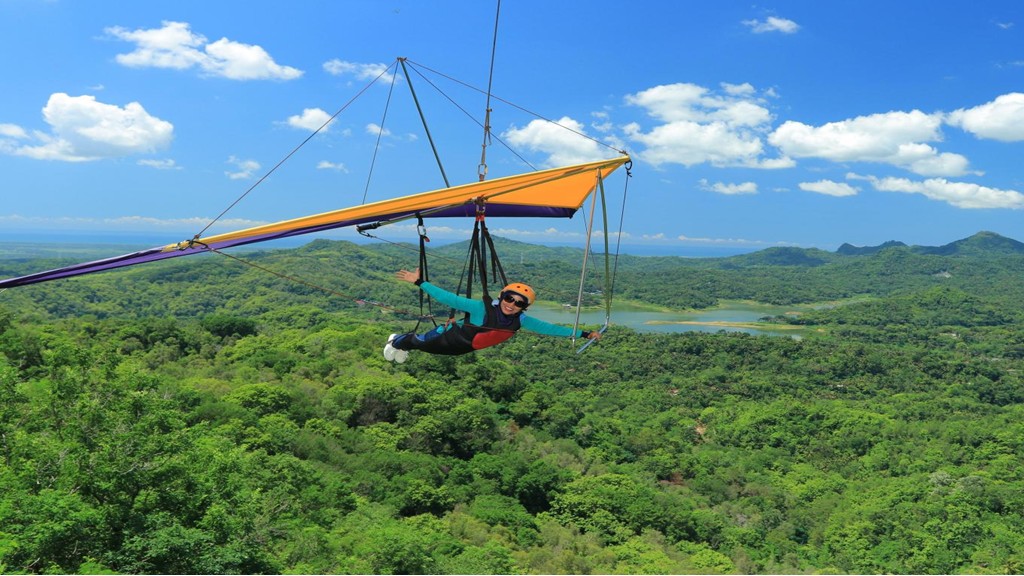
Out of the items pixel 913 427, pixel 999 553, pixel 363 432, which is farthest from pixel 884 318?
pixel 363 432

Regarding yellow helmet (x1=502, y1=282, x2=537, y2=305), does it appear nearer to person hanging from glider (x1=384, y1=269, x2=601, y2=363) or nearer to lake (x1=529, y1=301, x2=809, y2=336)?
person hanging from glider (x1=384, y1=269, x2=601, y2=363)

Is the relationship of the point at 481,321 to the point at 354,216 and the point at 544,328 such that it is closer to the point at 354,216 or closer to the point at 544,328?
the point at 544,328

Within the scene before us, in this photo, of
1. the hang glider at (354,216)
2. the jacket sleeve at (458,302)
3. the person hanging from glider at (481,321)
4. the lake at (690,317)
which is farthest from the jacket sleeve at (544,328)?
the lake at (690,317)

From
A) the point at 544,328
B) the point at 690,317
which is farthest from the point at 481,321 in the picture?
the point at 690,317

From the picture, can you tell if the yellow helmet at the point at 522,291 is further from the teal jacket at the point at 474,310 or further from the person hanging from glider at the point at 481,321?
the teal jacket at the point at 474,310

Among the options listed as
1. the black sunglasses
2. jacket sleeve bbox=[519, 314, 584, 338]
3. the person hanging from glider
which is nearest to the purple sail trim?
the person hanging from glider

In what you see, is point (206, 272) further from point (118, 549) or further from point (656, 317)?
point (118, 549)
